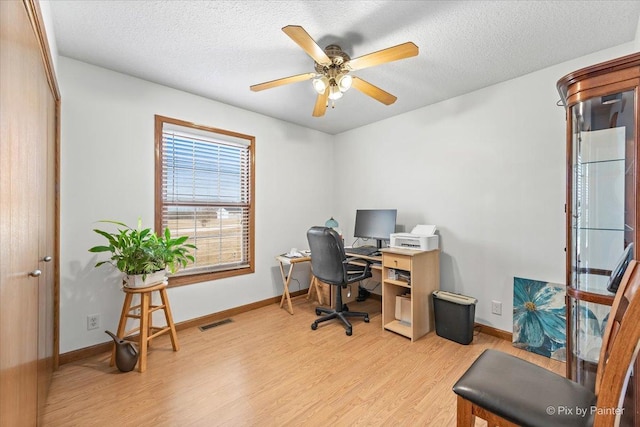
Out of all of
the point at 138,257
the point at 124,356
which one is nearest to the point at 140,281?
the point at 138,257

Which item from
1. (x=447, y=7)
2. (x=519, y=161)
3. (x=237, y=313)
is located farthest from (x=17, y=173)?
(x=519, y=161)

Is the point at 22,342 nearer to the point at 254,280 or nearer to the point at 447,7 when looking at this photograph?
the point at 254,280

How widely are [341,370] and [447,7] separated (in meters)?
2.61

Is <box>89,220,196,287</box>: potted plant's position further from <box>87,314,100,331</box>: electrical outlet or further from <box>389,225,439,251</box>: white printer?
<box>389,225,439,251</box>: white printer

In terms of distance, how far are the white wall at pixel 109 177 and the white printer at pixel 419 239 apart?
67.5 inches

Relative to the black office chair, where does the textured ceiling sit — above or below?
above

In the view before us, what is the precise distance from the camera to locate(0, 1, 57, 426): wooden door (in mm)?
847

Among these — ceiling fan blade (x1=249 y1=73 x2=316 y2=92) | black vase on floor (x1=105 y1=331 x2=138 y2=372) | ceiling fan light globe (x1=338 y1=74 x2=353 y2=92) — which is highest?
ceiling fan blade (x1=249 y1=73 x2=316 y2=92)

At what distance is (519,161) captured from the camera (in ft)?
8.16

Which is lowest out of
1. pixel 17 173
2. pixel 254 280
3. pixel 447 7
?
pixel 254 280

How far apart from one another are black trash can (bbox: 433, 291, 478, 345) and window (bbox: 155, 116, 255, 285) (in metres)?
2.18

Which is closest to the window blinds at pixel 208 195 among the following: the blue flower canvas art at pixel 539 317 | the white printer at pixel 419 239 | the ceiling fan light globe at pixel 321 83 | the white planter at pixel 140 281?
the white planter at pixel 140 281

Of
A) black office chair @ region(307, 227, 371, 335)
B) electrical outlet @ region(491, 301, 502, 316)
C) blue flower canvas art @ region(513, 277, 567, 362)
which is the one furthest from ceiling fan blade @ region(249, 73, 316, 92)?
electrical outlet @ region(491, 301, 502, 316)

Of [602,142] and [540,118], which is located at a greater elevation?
[540,118]
